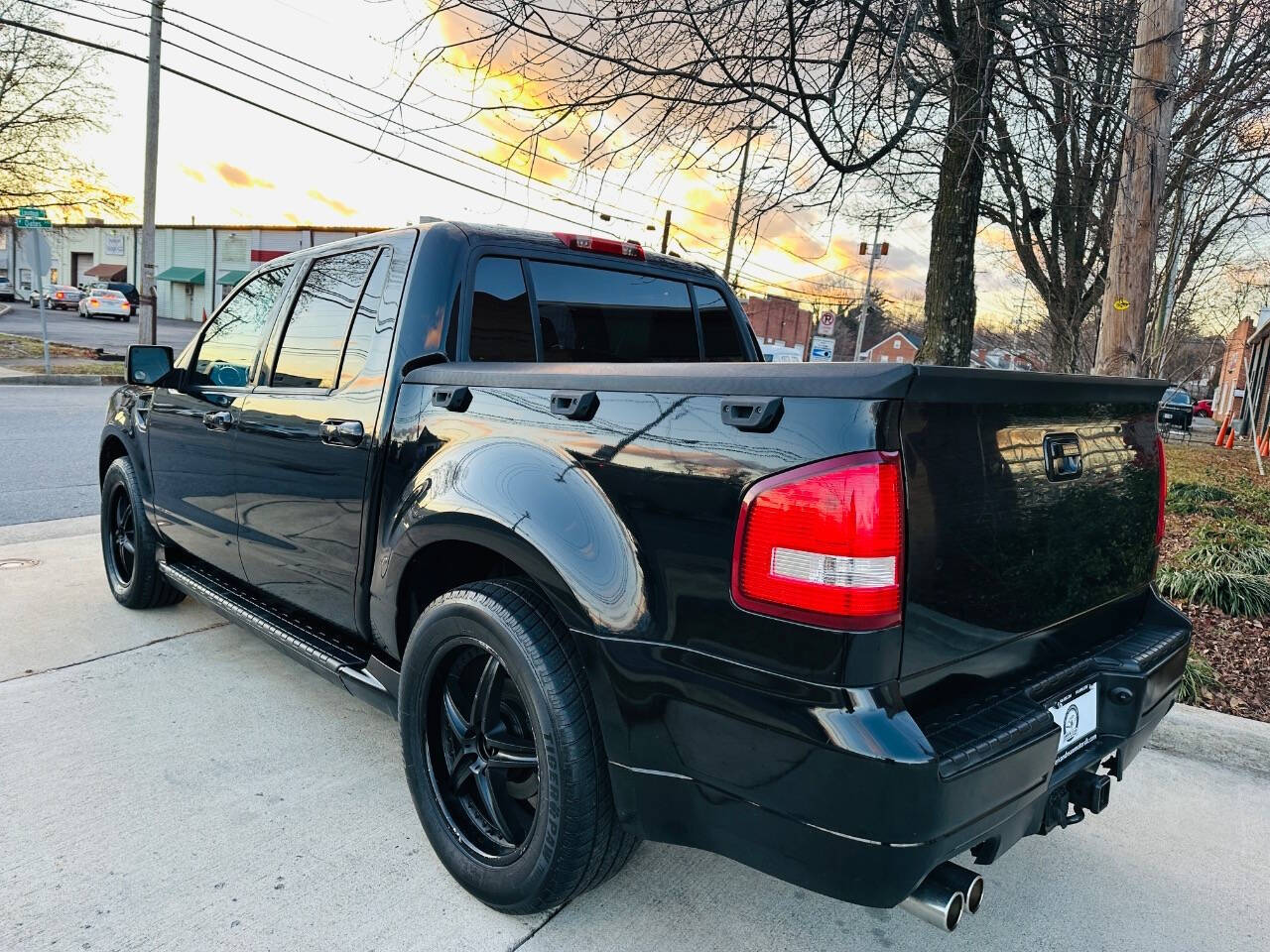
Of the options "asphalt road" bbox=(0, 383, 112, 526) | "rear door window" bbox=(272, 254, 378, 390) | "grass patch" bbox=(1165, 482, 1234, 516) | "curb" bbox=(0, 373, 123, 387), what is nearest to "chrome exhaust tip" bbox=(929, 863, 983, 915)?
"rear door window" bbox=(272, 254, 378, 390)

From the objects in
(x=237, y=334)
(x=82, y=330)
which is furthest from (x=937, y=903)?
(x=82, y=330)

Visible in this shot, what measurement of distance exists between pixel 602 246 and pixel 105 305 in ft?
148

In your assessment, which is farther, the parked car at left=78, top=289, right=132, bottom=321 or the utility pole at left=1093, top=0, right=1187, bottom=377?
the parked car at left=78, top=289, right=132, bottom=321

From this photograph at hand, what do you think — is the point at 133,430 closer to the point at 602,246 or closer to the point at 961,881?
the point at 602,246

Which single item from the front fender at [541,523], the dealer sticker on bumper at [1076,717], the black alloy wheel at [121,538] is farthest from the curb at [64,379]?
the dealer sticker on bumper at [1076,717]

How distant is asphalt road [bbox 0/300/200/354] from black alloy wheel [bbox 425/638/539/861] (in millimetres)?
26747

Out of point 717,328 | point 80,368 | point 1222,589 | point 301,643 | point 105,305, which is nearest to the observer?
point 301,643

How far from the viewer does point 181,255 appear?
55.2 meters

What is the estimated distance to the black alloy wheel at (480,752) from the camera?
92.0 inches

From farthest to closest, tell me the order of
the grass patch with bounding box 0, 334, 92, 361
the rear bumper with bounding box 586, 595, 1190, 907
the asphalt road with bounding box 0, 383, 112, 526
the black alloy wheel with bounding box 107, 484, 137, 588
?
the grass patch with bounding box 0, 334, 92, 361, the asphalt road with bounding box 0, 383, 112, 526, the black alloy wheel with bounding box 107, 484, 137, 588, the rear bumper with bounding box 586, 595, 1190, 907

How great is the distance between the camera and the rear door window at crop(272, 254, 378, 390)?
307 cm

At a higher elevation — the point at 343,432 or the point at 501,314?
the point at 501,314

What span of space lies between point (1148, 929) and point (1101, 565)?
107cm

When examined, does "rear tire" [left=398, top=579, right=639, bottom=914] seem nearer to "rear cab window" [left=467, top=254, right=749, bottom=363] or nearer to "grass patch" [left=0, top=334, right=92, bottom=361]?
"rear cab window" [left=467, top=254, right=749, bottom=363]
